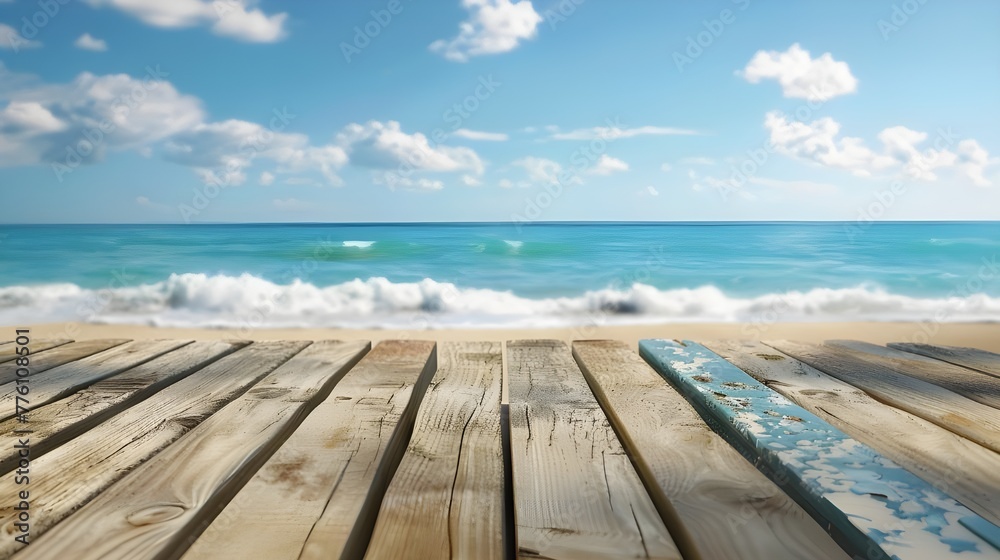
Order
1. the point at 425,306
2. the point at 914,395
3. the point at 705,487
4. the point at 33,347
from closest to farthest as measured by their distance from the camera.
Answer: the point at 705,487, the point at 914,395, the point at 33,347, the point at 425,306

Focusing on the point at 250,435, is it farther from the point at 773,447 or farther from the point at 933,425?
the point at 933,425

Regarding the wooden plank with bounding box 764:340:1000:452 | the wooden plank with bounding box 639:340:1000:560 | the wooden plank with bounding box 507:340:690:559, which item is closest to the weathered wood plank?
the wooden plank with bounding box 507:340:690:559

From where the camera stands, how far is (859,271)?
45.6 ft

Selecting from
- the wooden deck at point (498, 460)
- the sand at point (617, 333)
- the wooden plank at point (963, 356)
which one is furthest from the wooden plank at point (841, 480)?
the sand at point (617, 333)

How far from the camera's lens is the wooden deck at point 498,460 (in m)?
0.96

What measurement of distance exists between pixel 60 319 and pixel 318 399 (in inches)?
313

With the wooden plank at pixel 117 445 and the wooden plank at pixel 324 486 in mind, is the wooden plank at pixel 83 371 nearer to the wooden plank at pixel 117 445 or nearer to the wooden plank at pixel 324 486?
the wooden plank at pixel 117 445

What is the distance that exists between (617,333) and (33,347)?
467 cm

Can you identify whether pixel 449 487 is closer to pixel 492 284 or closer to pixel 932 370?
pixel 932 370

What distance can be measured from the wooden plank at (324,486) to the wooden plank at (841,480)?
77 centimetres

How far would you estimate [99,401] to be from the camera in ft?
5.53

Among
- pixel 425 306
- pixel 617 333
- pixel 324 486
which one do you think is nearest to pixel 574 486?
pixel 324 486

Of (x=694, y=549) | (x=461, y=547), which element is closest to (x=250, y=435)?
(x=461, y=547)

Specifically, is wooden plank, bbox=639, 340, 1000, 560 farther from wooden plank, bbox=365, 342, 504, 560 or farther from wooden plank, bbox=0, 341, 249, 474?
wooden plank, bbox=0, 341, 249, 474
